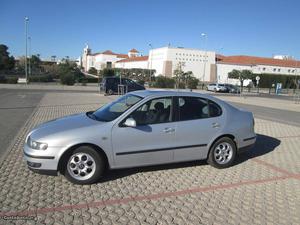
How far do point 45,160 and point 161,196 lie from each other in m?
1.82

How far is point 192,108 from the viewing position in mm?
6078

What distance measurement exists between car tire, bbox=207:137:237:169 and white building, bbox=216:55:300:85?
85072 millimetres

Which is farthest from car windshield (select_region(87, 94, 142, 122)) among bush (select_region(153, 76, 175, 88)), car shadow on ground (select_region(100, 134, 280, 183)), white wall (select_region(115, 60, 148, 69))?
white wall (select_region(115, 60, 148, 69))

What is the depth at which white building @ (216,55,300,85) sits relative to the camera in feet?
304

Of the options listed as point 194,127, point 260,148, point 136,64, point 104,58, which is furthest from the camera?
point 104,58

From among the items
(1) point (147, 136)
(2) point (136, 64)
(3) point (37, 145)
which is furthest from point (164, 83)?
(2) point (136, 64)

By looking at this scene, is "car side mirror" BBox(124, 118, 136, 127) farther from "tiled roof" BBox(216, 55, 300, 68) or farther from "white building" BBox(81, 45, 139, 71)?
"white building" BBox(81, 45, 139, 71)

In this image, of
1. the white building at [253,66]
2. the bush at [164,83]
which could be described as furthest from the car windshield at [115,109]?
the white building at [253,66]

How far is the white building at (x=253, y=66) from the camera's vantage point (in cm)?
9262

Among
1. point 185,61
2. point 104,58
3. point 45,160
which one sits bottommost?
point 45,160

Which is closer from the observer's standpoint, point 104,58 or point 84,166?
point 84,166

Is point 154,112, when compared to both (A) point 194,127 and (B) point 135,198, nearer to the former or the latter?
(A) point 194,127

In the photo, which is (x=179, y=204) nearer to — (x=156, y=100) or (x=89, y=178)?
(x=89, y=178)

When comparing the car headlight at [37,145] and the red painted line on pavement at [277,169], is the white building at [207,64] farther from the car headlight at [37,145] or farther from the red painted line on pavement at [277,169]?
the car headlight at [37,145]
